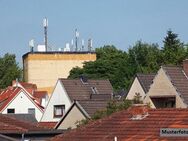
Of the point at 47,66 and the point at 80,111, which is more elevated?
the point at 47,66

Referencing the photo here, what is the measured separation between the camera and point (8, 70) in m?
142

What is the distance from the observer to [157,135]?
27578 mm

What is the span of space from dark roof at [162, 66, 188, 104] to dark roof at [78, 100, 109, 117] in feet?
16.9

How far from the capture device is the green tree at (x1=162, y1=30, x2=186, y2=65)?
73.9 m

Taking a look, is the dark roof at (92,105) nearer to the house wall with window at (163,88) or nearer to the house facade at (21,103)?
the house wall with window at (163,88)

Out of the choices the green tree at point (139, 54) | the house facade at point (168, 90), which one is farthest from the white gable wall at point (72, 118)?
the green tree at point (139, 54)

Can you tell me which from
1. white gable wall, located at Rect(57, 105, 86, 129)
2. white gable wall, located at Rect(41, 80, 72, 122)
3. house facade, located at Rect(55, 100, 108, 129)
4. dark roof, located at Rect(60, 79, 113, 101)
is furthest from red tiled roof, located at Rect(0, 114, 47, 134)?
white gable wall, located at Rect(41, 80, 72, 122)

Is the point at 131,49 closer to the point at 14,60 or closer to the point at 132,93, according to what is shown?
the point at 14,60

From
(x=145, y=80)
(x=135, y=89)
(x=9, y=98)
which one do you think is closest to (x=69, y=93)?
(x=135, y=89)

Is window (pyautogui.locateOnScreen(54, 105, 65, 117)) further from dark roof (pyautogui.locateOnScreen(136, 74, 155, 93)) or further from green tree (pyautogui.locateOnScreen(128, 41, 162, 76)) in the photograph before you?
green tree (pyautogui.locateOnScreen(128, 41, 162, 76))

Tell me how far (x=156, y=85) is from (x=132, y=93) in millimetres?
6045

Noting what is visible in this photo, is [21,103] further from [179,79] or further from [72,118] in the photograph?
[179,79]

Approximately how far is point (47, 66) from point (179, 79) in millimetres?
77265

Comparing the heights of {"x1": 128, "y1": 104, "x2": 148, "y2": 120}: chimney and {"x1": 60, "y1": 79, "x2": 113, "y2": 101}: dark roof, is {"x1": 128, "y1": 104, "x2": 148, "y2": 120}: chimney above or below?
below
